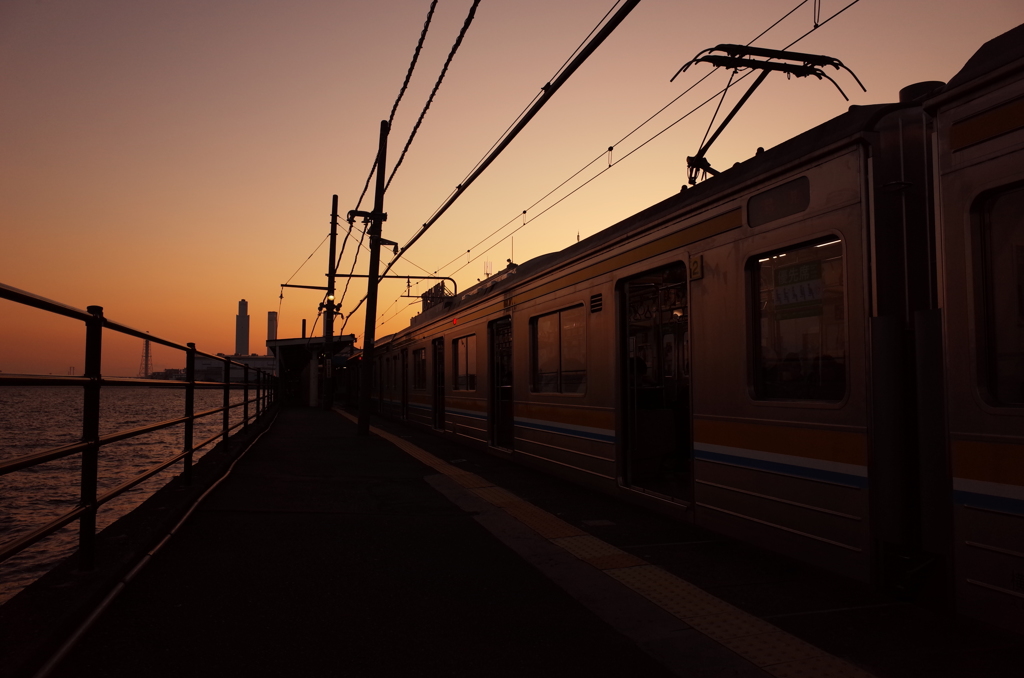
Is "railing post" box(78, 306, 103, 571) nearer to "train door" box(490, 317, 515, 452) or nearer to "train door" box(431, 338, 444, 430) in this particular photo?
"train door" box(490, 317, 515, 452)

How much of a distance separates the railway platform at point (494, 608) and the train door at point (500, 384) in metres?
4.62

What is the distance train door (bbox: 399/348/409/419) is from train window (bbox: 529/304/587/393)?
9525 millimetres

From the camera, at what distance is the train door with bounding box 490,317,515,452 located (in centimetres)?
1071

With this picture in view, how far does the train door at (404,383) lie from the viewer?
18016 millimetres

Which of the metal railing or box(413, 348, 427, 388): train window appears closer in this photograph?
the metal railing

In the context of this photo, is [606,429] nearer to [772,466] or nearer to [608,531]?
[608,531]

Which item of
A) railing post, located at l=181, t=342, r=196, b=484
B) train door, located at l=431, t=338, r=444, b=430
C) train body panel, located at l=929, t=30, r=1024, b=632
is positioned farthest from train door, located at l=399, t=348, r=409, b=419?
train body panel, located at l=929, t=30, r=1024, b=632

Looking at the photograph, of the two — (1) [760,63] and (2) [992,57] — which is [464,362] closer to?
(1) [760,63]

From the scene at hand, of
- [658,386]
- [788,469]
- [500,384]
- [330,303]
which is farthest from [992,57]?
[330,303]

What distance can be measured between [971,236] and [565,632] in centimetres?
243

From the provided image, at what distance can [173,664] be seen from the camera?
2896 mm

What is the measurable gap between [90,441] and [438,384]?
11.0 m

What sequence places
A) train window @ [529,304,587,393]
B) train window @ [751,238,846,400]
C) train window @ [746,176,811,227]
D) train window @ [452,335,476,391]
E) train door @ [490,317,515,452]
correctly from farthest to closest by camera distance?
1. train window @ [452,335,476,391]
2. train door @ [490,317,515,452]
3. train window @ [529,304,587,393]
4. train window @ [746,176,811,227]
5. train window @ [751,238,846,400]

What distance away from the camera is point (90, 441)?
11.8 feet
